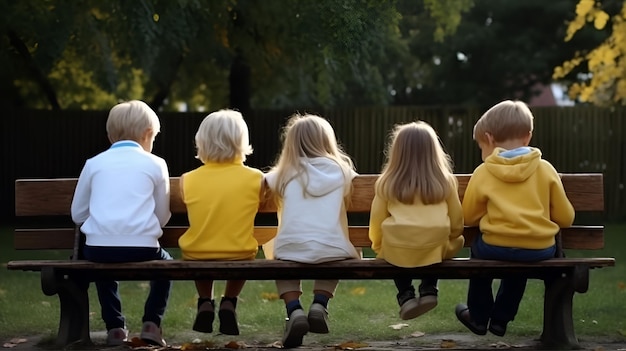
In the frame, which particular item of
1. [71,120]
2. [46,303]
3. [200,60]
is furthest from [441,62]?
[46,303]

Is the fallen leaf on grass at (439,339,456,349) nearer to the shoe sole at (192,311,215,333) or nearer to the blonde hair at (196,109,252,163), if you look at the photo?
the shoe sole at (192,311,215,333)

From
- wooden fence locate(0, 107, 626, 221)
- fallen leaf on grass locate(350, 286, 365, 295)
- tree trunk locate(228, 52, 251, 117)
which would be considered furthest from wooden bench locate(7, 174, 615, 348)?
tree trunk locate(228, 52, 251, 117)

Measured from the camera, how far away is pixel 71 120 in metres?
18.8

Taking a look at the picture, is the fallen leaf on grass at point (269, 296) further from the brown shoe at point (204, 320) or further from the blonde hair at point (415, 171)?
the blonde hair at point (415, 171)

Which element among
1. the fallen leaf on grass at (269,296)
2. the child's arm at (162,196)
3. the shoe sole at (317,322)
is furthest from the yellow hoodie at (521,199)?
the fallen leaf on grass at (269,296)

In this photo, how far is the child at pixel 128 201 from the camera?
5.69 meters

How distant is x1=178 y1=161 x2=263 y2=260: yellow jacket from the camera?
18.8 feet

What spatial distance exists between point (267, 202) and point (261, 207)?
1.9 inches

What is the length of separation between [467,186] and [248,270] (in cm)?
130

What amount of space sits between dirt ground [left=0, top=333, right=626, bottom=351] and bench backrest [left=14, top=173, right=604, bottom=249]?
A: 590 millimetres

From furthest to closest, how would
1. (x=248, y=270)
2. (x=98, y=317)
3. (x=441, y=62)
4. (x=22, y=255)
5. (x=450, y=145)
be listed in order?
(x=441, y=62) → (x=450, y=145) → (x=22, y=255) → (x=98, y=317) → (x=248, y=270)

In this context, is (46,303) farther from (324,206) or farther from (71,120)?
(71,120)

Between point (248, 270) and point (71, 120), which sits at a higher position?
point (71, 120)

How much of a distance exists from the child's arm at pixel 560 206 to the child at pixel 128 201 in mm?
2103
